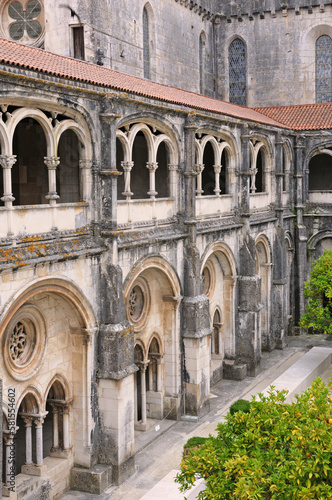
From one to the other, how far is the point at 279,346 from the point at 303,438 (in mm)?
23161

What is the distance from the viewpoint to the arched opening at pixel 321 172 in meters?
37.7

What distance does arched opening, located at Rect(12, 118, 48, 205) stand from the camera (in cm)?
2277

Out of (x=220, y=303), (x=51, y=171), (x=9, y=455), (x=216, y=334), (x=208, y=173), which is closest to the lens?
(x=9, y=455)

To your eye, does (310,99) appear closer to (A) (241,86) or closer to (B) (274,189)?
(A) (241,86)

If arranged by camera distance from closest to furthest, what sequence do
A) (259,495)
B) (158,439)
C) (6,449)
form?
(259,495) < (6,449) < (158,439)

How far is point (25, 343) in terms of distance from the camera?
17.0 metres

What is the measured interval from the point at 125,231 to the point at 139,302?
11.2 ft

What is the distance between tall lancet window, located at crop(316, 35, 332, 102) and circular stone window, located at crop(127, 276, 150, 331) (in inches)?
914

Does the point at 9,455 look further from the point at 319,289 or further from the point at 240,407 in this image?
the point at 319,289

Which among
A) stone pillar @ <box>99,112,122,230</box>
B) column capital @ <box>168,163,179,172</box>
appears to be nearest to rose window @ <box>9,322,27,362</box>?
stone pillar @ <box>99,112,122,230</box>

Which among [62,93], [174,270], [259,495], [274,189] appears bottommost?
[259,495]

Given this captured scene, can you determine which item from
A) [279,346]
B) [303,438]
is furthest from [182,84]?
[303,438]

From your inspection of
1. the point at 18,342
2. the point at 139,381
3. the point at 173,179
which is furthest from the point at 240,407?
the point at 173,179

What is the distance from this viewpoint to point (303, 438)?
1044 cm
